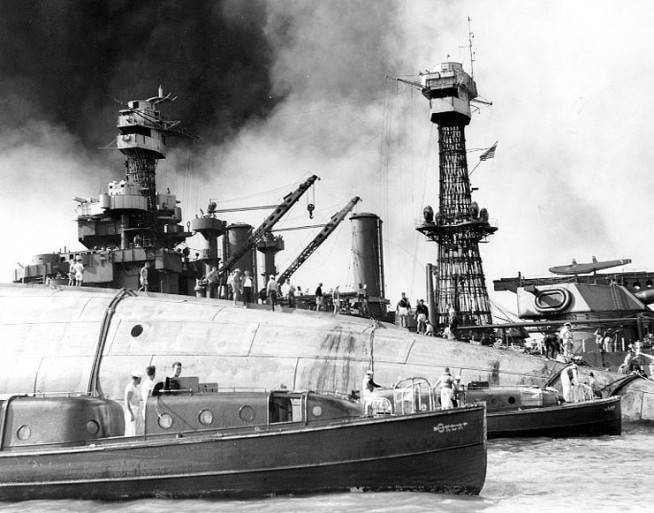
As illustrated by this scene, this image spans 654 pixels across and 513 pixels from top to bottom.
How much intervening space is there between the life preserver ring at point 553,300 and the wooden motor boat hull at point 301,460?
1193 inches

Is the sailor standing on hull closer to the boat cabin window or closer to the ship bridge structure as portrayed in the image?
the boat cabin window

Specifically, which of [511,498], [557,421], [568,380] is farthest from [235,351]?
[511,498]

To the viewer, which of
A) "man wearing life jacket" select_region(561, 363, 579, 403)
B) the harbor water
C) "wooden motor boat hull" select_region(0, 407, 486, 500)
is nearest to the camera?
the harbor water

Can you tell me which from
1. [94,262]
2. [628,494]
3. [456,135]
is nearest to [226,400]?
[628,494]

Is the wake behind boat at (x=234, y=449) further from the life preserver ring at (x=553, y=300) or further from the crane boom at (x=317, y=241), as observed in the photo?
the crane boom at (x=317, y=241)

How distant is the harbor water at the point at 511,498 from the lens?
50.8 feet

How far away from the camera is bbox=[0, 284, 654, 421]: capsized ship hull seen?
27781 millimetres

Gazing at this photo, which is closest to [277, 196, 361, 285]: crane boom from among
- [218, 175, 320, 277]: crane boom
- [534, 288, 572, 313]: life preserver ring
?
[218, 175, 320, 277]: crane boom

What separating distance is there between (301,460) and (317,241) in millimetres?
64494

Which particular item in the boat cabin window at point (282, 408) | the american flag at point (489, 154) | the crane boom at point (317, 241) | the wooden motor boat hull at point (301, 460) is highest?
the american flag at point (489, 154)

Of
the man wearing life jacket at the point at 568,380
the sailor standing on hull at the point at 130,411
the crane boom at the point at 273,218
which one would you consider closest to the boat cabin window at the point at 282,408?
the sailor standing on hull at the point at 130,411

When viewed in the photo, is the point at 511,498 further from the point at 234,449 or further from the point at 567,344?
the point at 567,344

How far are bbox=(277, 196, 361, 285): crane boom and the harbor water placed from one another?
5771 cm

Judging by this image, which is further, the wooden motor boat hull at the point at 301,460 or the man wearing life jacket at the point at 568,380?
the man wearing life jacket at the point at 568,380
